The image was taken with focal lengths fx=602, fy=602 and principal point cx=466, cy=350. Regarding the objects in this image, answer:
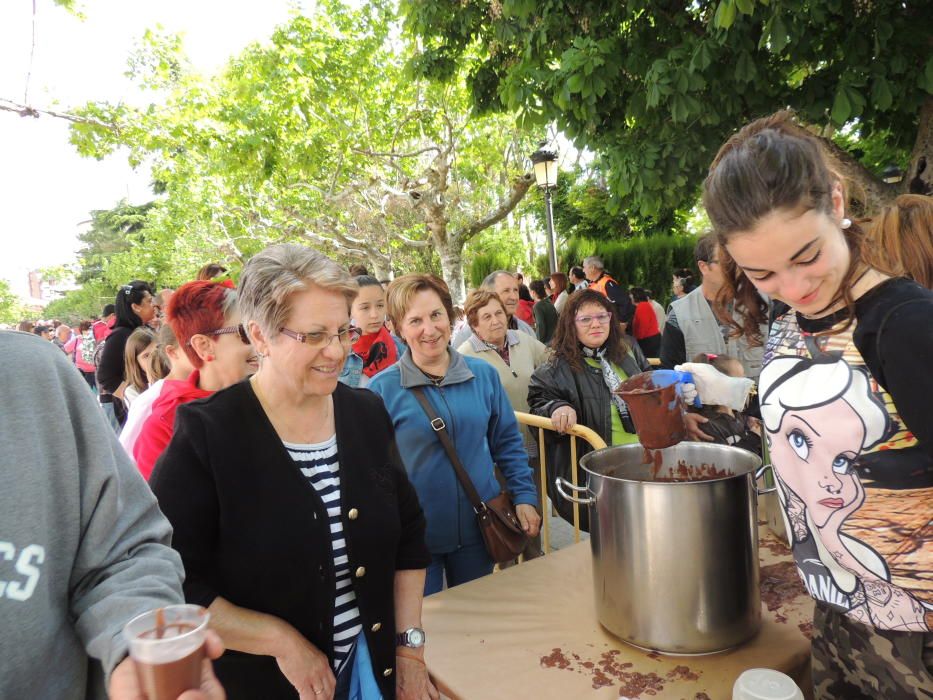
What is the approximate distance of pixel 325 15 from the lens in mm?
12023

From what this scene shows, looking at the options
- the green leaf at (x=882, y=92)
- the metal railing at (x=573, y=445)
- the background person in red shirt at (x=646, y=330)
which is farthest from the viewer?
the background person in red shirt at (x=646, y=330)

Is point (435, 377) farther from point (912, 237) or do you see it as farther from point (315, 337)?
point (912, 237)

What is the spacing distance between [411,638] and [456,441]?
3.55 ft

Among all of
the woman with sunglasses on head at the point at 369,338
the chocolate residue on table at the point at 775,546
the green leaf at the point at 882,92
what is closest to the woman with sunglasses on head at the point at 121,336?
the woman with sunglasses on head at the point at 369,338

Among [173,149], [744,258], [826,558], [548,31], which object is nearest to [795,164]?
[744,258]

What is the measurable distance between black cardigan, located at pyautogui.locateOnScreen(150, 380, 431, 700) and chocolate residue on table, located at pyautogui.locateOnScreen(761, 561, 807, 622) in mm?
1127

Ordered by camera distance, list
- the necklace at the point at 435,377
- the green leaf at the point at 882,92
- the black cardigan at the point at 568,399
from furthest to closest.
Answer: the green leaf at the point at 882,92
the black cardigan at the point at 568,399
the necklace at the point at 435,377

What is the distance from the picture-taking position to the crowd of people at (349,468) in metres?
1.07

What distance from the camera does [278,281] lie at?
5.54ft

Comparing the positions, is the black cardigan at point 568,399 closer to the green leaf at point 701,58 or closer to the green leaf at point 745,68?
the green leaf at point 701,58

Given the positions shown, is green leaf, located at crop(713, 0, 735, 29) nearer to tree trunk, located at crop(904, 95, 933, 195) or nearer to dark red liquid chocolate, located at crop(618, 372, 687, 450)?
tree trunk, located at crop(904, 95, 933, 195)

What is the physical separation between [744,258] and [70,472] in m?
1.42

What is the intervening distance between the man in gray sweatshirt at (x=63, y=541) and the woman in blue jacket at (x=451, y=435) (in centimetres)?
157

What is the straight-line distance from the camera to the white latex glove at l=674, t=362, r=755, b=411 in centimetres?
189
